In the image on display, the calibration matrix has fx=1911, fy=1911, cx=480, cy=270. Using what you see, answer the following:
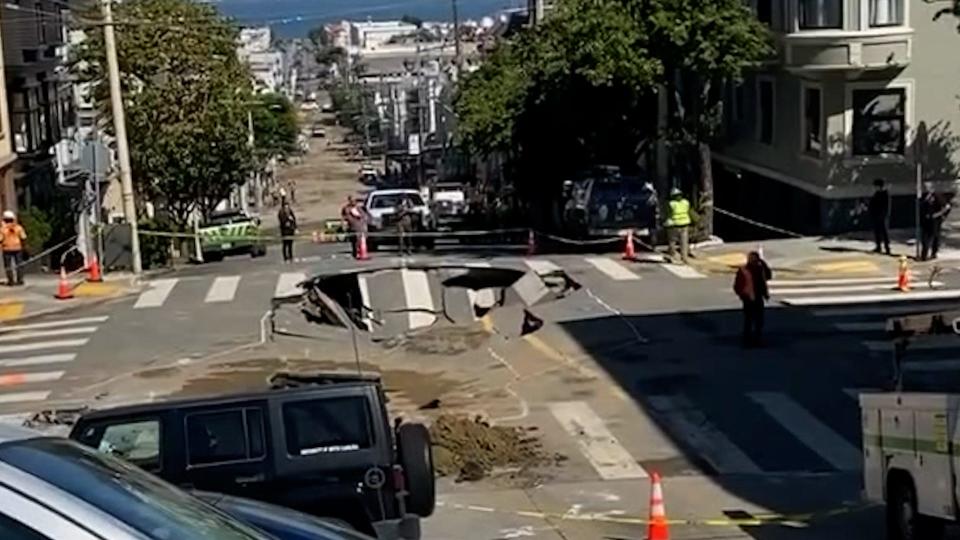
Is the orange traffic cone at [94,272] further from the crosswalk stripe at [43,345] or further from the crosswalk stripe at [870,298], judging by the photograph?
the crosswalk stripe at [870,298]

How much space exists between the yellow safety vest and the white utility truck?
20.7 meters

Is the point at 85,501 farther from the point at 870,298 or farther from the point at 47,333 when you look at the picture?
the point at 870,298

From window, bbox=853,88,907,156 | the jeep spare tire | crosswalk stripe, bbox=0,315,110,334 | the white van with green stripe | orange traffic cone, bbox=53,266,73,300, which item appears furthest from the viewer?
window, bbox=853,88,907,156

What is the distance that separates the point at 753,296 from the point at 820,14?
16.2m

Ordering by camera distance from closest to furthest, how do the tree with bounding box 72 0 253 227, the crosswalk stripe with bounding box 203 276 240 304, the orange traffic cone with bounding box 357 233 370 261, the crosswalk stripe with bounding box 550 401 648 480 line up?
the crosswalk stripe with bounding box 550 401 648 480
the crosswalk stripe with bounding box 203 276 240 304
the orange traffic cone with bounding box 357 233 370 261
the tree with bounding box 72 0 253 227

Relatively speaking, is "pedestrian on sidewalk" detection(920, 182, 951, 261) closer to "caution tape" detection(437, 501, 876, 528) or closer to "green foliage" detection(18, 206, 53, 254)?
"caution tape" detection(437, 501, 876, 528)

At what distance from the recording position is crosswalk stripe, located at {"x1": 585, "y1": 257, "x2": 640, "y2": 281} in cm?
3525

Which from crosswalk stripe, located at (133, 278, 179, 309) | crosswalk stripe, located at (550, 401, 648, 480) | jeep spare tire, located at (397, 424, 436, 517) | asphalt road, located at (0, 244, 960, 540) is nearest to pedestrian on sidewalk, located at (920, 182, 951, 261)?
asphalt road, located at (0, 244, 960, 540)

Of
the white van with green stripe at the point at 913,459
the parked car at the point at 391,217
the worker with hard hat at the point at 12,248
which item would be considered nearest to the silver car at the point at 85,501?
the white van with green stripe at the point at 913,459

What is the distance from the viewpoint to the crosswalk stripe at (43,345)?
30.3m

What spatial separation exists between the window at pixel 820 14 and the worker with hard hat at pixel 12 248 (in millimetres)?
17732

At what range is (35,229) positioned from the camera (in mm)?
46500

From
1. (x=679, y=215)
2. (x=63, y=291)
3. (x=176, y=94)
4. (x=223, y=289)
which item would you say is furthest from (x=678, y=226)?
(x=176, y=94)

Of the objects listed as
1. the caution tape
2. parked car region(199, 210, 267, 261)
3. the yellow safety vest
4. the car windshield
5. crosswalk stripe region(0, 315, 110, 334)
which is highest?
the car windshield
